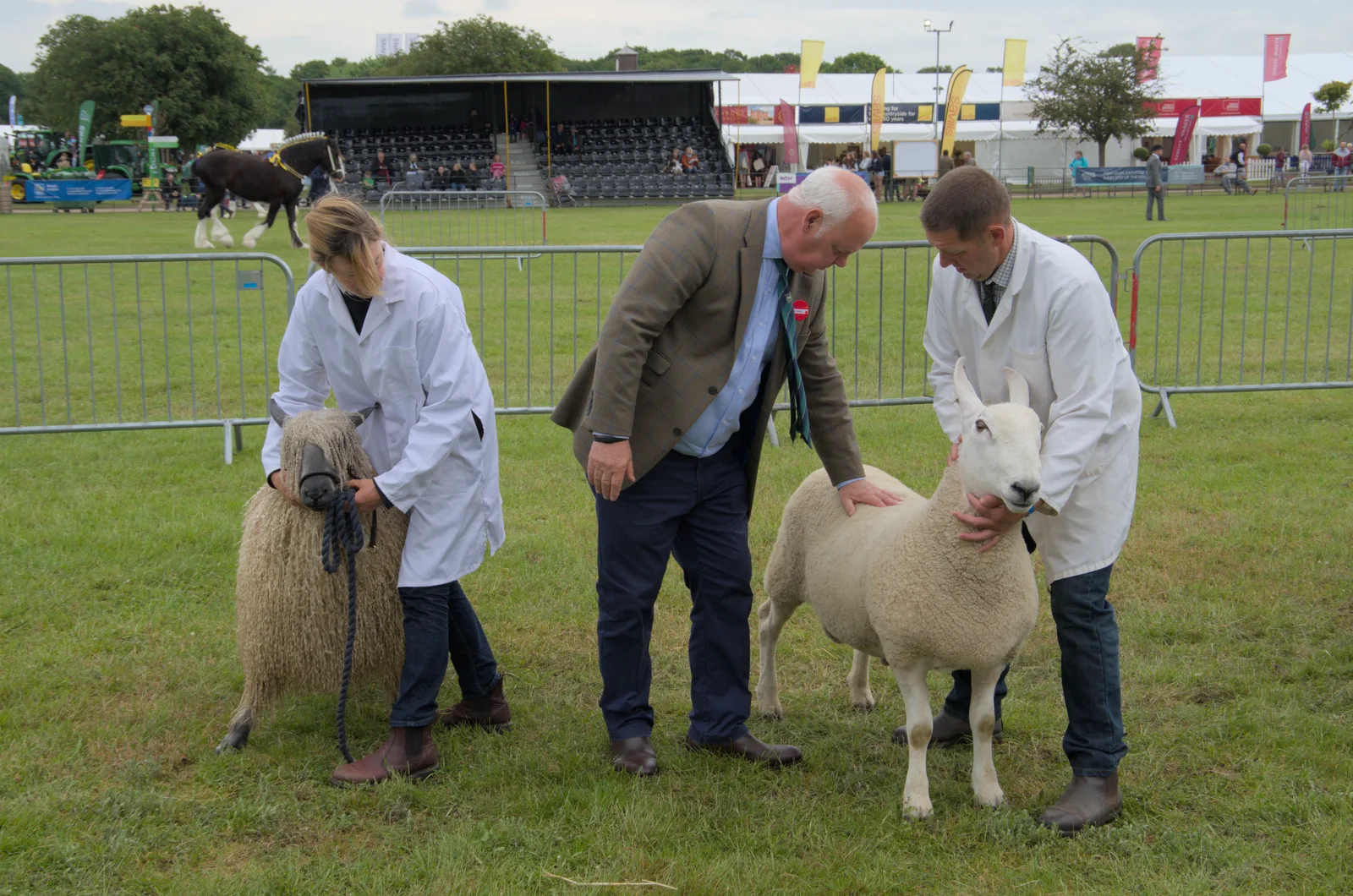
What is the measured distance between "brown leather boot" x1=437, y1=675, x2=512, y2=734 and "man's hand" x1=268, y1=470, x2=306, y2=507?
96 centimetres

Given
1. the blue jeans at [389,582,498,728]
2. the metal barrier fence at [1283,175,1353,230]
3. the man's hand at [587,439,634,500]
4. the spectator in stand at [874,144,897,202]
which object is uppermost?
the spectator in stand at [874,144,897,202]

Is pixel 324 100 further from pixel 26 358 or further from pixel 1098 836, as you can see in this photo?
pixel 1098 836

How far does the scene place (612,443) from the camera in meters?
3.40

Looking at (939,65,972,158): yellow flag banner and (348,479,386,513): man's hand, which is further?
(939,65,972,158): yellow flag banner

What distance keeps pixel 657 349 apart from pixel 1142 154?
149 feet

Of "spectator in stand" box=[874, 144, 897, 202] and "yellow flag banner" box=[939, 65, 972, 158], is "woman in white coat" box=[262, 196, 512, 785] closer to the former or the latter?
"yellow flag banner" box=[939, 65, 972, 158]

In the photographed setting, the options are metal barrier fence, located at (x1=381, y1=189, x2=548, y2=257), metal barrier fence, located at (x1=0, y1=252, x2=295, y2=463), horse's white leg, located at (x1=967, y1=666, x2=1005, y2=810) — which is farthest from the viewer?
metal barrier fence, located at (x1=381, y1=189, x2=548, y2=257)

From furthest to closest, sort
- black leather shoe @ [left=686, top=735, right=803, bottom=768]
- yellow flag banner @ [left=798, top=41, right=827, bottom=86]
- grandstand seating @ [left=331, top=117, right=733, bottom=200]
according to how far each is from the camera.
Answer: yellow flag banner @ [left=798, top=41, right=827, bottom=86] → grandstand seating @ [left=331, top=117, right=733, bottom=200] → black leather shoe @ [left=686, top=735, right=803, bottom=768]

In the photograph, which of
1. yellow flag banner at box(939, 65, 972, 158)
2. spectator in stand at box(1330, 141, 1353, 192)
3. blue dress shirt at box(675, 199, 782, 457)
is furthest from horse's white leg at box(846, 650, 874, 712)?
spectator in stand at box(1330, 141, 1353, 192)

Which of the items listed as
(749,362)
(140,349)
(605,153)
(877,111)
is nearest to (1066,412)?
(749,362)

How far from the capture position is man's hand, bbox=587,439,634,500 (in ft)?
11.2

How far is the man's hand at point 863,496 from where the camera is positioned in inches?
153

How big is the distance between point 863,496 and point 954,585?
63 cm

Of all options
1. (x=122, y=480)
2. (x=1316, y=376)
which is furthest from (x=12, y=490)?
(x=1316, y=376)
